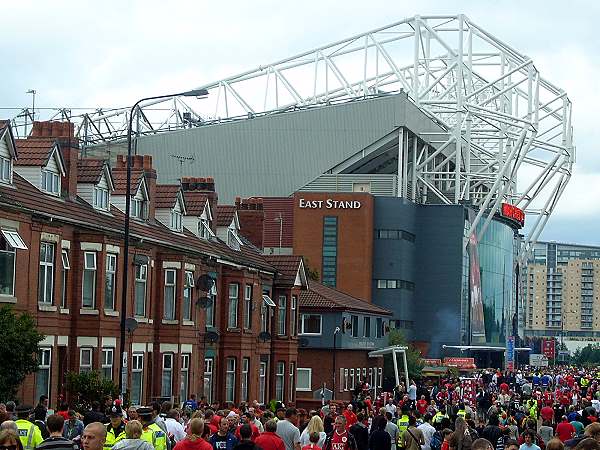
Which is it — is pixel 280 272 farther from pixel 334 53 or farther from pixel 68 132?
pixel 334 53

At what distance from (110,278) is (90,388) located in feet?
18.9

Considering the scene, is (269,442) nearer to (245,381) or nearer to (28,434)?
(28,434)

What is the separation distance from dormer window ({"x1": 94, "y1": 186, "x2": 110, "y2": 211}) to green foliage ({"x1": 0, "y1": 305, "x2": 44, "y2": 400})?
11.1 m

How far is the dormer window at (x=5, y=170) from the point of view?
120 feet

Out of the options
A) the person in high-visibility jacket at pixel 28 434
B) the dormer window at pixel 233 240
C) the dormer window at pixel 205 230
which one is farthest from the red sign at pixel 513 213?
the person in high-visibility jacket at pixel 28 434

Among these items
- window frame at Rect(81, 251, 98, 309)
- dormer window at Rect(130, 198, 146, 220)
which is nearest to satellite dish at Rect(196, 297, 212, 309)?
dormer window at Rect(130, 198, 146, 220)

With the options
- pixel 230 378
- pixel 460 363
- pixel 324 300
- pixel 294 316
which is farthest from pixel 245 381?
pixel 460 363

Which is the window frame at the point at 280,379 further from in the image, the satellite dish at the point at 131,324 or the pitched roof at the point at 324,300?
the satellite dish at the point at 131,324

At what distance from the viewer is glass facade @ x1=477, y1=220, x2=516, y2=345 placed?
434ft

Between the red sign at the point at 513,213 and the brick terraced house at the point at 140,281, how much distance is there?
2985 inches

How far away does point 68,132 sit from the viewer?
42250 millimetres

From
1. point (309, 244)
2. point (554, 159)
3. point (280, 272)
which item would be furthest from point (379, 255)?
point (280, 272)

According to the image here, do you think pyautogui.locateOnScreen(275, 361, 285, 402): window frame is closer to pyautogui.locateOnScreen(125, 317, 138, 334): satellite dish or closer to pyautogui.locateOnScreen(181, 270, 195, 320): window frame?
pyautogui.locateOnScreen(181, 270, 195, 320): window frame

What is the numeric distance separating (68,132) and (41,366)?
27.8 feet
